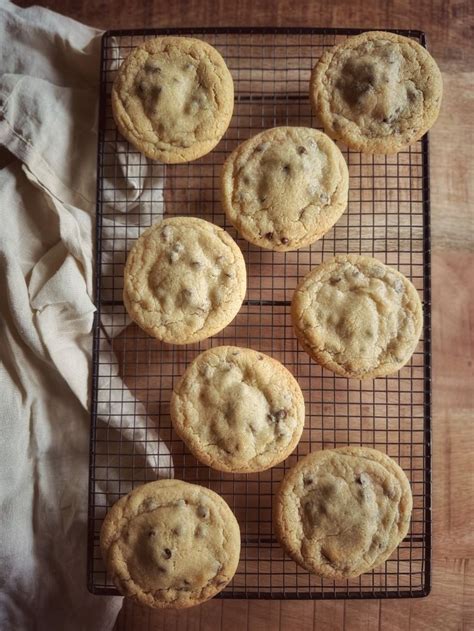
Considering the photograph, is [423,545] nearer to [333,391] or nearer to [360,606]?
[360,606]

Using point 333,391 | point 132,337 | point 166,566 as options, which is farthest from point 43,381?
point 333,391

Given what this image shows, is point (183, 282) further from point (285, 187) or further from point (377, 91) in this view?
point (377, 91)

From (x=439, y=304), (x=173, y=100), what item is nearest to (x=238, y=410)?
(x=439, y=304)

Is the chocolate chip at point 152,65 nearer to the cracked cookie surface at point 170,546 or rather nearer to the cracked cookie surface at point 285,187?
the cracked cookie surface at point 285,187

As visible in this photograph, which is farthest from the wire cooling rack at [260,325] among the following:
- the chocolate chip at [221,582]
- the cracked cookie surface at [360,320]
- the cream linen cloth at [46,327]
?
the chocolate chip at [221,582]

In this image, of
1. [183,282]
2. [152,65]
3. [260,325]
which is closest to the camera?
[183,282]
